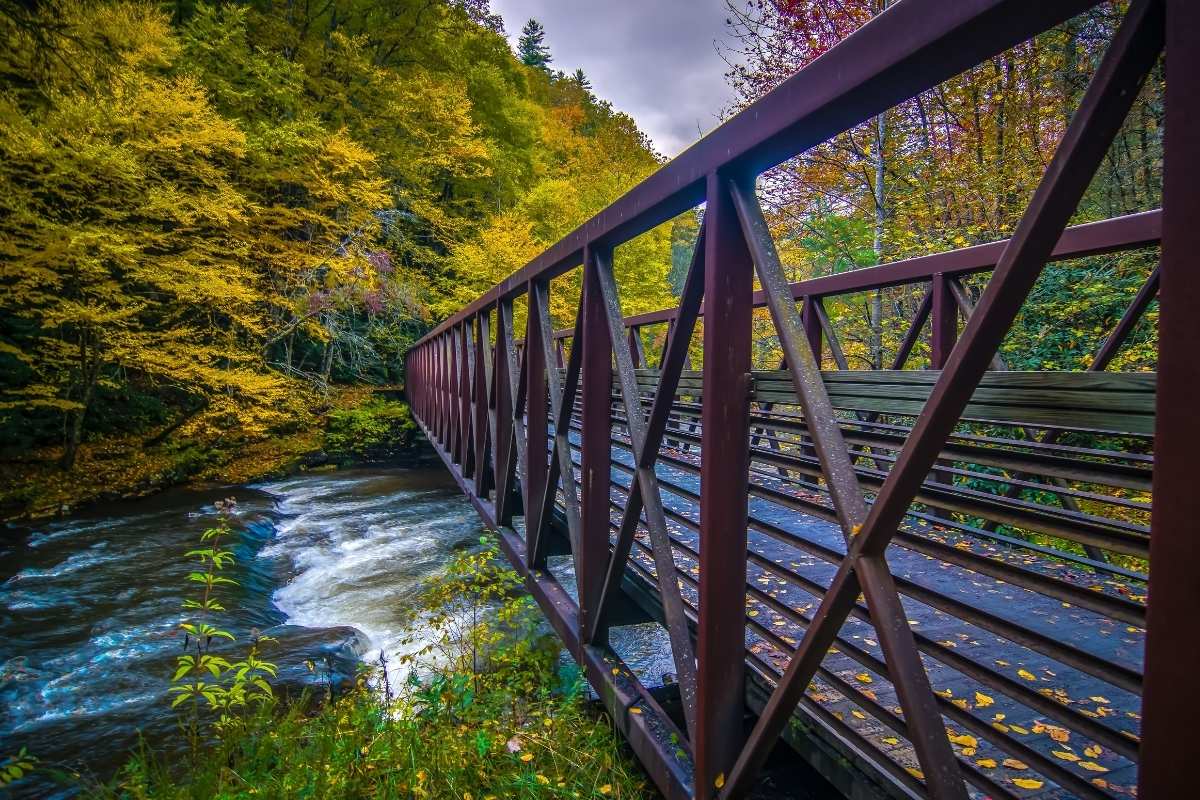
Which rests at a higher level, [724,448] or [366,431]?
[724,448]

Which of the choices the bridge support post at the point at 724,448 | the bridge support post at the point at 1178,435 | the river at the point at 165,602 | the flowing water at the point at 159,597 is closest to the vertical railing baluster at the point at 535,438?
the river at the point at 165,602

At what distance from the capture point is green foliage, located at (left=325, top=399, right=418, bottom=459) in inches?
506

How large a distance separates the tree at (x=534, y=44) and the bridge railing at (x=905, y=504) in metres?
48.1

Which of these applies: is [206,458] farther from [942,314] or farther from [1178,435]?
[1178,435]

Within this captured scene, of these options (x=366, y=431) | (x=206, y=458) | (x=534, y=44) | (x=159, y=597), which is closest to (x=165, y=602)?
(x=159, y=597)

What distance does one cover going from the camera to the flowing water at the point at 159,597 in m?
3.69

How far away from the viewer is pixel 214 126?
8500 millimetres

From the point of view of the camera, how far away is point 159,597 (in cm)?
546

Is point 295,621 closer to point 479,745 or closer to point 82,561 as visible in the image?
point 82,561

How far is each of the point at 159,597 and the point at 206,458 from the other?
A: 18.6 ft

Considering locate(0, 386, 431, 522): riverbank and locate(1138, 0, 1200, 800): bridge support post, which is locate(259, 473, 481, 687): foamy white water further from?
locate(1138, 0, 1200, 800): bridge support post

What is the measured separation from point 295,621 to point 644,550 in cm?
440

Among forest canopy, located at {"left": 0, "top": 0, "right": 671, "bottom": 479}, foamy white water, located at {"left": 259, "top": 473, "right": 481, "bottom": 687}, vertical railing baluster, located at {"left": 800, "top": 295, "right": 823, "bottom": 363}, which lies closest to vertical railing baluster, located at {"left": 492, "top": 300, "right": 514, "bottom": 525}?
foamy white water, located at {"left": 259, "top": 473, "right": 481, "bottom": 687}

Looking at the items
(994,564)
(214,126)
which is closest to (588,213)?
(214,126)
